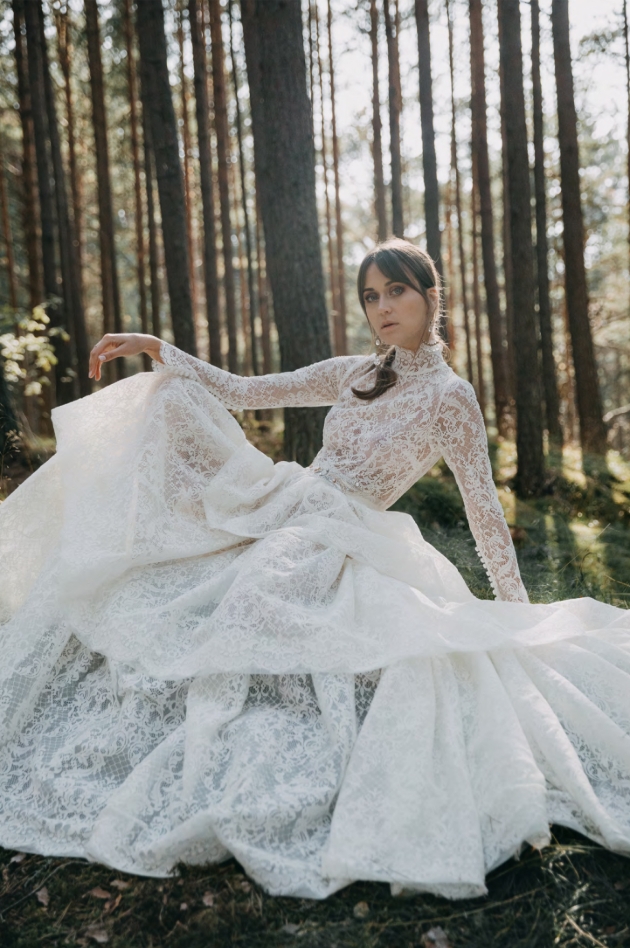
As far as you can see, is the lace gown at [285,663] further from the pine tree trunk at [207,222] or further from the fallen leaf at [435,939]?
the pine tree trunk at [207,222]

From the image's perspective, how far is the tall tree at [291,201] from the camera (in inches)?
206

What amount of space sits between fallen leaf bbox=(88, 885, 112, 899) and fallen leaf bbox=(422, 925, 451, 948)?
2.59 feet

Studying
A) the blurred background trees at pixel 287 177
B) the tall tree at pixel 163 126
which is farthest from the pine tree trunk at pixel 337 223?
the tall tree at pixel 163 126

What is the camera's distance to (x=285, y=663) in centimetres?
217

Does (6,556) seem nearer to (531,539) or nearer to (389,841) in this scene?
(389,841)

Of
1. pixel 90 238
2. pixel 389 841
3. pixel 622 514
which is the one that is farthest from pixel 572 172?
pixel 90 238

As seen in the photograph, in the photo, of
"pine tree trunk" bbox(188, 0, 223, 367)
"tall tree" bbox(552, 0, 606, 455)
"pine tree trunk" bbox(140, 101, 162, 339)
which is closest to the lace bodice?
"pine tree trunk" bbox(188, 0, 223, 367)

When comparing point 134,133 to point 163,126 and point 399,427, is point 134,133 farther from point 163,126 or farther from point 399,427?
point 399,427

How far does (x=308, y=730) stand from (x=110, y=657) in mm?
669

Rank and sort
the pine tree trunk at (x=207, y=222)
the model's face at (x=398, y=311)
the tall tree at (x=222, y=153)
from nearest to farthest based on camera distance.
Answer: the model's face at (x=398, y=311), the pine tree trunk at (x=207, y=222), the tall tree at (x=222, y=153)

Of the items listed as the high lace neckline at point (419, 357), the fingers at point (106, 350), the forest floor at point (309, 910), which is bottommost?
the forest floor at point (309, 910)

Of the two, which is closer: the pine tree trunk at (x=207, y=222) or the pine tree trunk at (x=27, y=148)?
the pine tree trunk at (x=207, y=222)

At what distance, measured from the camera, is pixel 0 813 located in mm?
2061

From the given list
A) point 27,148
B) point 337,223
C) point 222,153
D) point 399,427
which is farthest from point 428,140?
point 337,223
